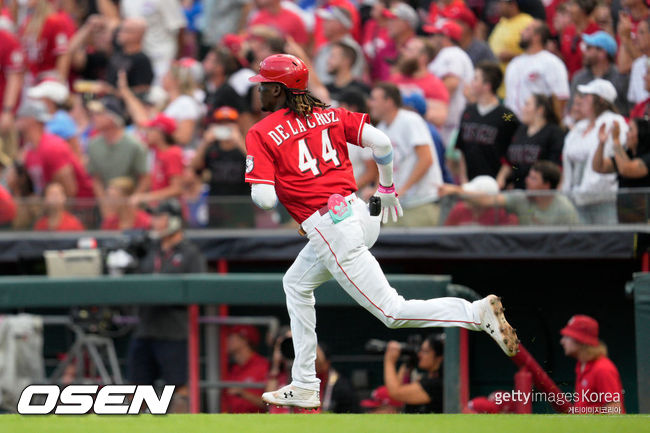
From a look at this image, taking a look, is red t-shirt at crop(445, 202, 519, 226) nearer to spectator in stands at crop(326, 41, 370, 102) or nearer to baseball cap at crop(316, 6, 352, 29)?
spectator in stands at crop(326, 41, 370, 102)

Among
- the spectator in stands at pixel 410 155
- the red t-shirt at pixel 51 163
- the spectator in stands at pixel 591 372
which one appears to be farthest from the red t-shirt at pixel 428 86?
the red t-shirt at pixel 51 163

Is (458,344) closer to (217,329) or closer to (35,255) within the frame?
(217,329)

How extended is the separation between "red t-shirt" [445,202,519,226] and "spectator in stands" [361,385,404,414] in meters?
1.52

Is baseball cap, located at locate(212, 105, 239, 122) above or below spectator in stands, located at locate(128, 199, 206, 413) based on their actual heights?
above

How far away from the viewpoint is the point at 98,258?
9.83 metres

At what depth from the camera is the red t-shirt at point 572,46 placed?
9211mm

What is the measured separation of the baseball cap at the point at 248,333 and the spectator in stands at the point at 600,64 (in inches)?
133

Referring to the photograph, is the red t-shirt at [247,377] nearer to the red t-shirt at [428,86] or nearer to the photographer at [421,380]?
the photographer at [421,380]

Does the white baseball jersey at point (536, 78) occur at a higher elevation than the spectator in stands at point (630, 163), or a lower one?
higher

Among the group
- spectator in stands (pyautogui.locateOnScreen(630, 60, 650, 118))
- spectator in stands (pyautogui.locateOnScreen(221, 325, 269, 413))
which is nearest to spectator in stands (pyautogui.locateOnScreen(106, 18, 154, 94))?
spectator in stands (pyautogui.locateOnScreen(221, 325, 269, 413))

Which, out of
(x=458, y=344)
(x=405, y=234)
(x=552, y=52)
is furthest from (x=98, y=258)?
(x=552, y=52)

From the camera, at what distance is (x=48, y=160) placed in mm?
11312

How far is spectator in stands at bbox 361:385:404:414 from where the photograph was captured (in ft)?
28.1

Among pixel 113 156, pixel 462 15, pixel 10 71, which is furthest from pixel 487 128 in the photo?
pixel 10 71
